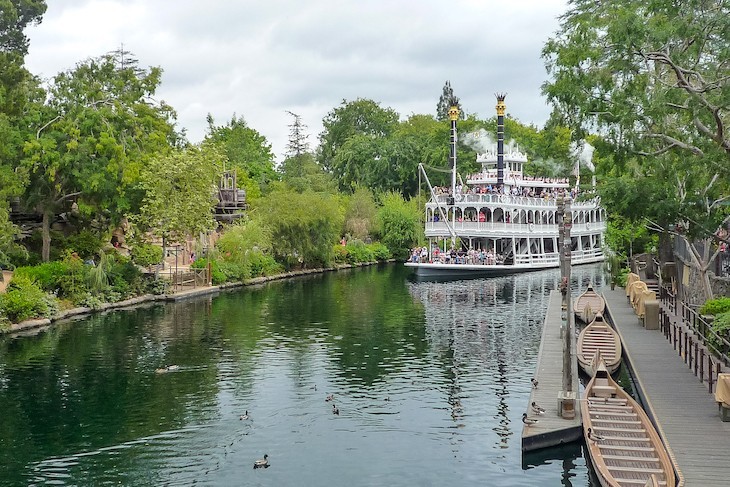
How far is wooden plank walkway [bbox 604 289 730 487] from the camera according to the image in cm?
1431

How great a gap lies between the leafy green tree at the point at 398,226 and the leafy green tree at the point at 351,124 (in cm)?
3465

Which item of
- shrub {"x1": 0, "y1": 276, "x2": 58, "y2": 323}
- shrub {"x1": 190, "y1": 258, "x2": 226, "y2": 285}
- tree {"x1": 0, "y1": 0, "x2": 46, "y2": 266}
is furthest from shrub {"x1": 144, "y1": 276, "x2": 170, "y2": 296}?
shrub {"x1": 0, "y1": 276, "x2": 58, "y2": 323}

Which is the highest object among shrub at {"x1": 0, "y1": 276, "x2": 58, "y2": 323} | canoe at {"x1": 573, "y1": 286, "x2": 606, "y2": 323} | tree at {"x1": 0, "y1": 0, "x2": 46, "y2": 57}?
tree at {"x1": 0, "y1": 0, "x2": 46, "y2": 57}

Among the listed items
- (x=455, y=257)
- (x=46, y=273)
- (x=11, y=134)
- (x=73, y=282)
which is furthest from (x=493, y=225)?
(x=11, y=134)

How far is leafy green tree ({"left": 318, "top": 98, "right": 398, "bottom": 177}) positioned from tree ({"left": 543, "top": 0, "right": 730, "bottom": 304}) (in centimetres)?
9088

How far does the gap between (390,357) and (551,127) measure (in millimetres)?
10832

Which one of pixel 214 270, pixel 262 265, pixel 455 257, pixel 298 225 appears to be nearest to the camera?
pixel 214 270

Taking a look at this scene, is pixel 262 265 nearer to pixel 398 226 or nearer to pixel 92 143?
pixel 92 143

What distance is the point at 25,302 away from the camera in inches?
1411

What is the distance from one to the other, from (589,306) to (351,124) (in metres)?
82.8

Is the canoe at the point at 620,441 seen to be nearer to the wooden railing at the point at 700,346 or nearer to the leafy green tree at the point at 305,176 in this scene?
the wooden railing at the point at 700,346

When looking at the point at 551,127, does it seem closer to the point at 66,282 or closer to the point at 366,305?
the point at 366,305

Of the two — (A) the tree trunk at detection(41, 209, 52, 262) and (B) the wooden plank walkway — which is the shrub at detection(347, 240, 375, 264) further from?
(B) the wooden plank walkway

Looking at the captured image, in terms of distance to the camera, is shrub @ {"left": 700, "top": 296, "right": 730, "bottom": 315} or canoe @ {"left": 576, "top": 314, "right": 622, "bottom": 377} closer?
shrub @ {"left": 700, "top": 296, "right": 730, "bottom": 315}
